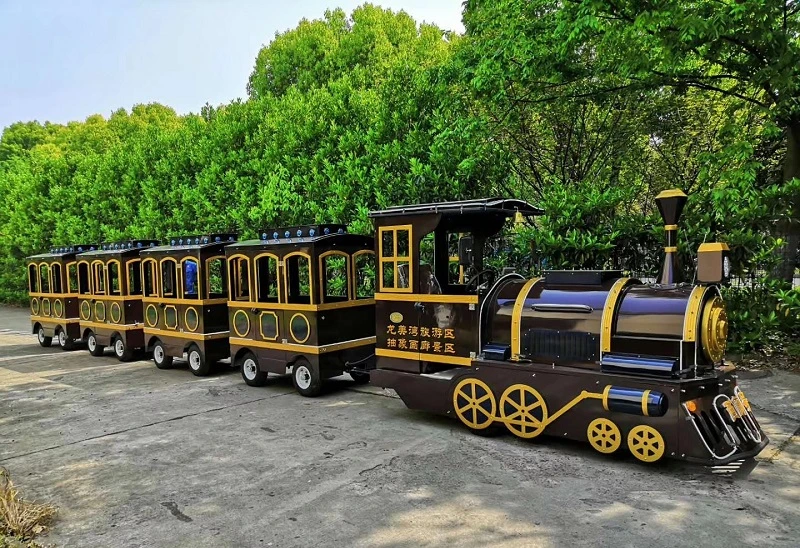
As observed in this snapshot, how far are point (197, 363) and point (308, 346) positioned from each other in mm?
2799

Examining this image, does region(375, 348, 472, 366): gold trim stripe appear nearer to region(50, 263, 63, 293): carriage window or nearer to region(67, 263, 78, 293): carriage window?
region(67, 263, 78, 293): carriage window

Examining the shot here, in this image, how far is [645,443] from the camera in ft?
14.9

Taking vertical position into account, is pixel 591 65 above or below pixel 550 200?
above

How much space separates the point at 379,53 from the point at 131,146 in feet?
30.9

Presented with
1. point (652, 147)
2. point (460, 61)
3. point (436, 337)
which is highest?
point (460, 61)

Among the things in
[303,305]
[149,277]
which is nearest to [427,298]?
[303,305]

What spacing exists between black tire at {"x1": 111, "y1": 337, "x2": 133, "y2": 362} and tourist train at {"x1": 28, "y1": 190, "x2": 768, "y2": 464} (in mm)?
1074

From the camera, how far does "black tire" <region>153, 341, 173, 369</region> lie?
393 inches

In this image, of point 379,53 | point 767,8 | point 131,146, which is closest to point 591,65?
point 767,8

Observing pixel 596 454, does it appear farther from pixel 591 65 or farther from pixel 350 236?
pixel 591 65

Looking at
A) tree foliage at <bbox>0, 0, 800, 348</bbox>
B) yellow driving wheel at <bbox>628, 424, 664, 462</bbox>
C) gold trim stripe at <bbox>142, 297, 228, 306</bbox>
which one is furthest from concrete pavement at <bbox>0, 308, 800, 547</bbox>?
tree foliage at <bbox>0, 0, 800, 348</bbox>

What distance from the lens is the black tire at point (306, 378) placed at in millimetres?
7410

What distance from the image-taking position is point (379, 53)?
2080 centimetres

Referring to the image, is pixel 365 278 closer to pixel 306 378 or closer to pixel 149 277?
pixel 306 378
